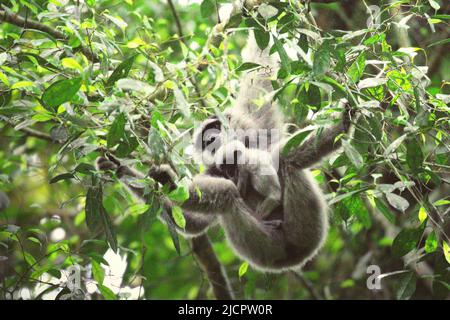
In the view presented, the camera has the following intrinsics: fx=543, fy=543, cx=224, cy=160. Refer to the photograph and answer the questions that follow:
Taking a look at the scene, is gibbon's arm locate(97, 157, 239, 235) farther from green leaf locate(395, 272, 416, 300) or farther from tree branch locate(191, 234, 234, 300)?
green leaf locate(395, 272, 416, 300)

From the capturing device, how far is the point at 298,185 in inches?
199

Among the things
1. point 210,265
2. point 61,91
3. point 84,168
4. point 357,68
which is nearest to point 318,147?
point 357,68

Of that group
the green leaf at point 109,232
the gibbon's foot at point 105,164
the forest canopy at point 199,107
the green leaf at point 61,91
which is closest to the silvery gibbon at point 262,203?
the forest canopy at point 199,107

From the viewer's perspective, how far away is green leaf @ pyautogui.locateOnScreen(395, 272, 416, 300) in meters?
3.67

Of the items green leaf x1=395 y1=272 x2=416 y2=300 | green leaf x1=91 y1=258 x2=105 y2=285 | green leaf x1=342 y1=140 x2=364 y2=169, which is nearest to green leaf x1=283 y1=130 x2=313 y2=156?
green leaf x1=342 y1=140 x2=364 y2=169

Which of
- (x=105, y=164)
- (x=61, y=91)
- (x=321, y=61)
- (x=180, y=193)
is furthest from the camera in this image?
(x=105, y=164)

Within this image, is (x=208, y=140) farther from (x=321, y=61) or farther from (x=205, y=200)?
(x=321, y=61)

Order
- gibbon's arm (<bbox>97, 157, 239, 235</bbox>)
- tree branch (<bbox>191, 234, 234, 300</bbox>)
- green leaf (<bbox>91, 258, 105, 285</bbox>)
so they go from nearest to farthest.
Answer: green leaf (<bbox>91, 258, 105, 285</bbox>)
gibbon's arm (<bbox>97, 157, 239, 235</bbox>)
tree branch (<bbox>191, 234, 234, 300</bbox>)

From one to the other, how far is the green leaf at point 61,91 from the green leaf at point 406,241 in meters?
2.31

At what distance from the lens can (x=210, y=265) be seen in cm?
643

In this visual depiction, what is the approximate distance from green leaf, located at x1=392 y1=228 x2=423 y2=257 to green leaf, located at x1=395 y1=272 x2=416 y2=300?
18 centimetres

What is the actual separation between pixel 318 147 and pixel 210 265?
2.51m

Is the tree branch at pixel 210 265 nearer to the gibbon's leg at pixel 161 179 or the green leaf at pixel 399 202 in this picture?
the gibbon's leg at pixel 161 179
